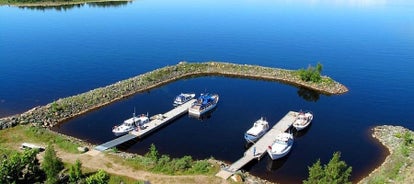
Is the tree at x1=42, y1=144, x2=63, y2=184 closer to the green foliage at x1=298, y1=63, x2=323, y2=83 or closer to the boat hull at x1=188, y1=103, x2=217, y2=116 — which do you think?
the boat hull at x1=188, y1=103, x2=217, y2=116

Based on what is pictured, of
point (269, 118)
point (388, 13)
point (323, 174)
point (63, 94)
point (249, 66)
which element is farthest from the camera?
point (388, 13)

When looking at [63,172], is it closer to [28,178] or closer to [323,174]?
[28,178]

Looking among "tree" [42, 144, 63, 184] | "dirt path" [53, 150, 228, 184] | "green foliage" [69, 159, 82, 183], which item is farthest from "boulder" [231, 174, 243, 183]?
"tree" [42, 144, 63, 184]

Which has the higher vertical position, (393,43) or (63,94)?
(393,43)

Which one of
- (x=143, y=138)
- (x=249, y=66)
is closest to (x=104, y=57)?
(x=249, y=66)

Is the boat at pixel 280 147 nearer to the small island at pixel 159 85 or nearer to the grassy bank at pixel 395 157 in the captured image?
the small island at pixel 159 85

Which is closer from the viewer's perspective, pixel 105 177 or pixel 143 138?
pixel 105 177

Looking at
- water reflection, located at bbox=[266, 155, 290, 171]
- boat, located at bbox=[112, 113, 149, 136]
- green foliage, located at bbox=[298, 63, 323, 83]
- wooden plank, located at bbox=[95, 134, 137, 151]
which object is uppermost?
green foliage, located at bbox=[298, 63, 323, 83]
